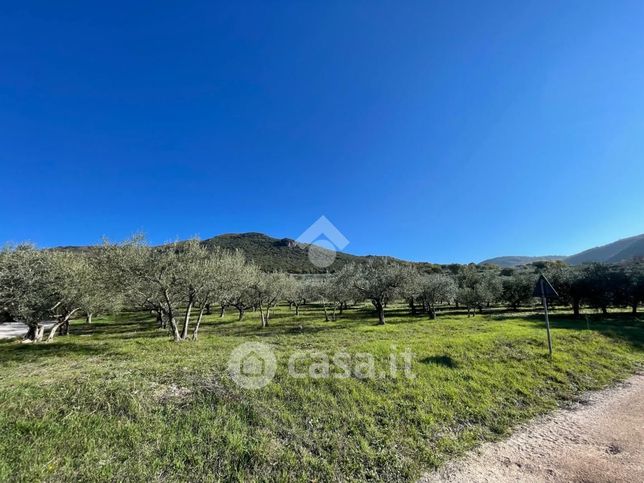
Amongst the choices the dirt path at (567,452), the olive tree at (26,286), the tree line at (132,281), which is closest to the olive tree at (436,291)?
the tree line at (132,281)

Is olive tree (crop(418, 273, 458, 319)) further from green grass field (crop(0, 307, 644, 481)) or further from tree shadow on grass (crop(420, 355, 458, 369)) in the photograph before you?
green grass field (crop(0, 307, 644, 481))

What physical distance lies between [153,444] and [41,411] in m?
3.05

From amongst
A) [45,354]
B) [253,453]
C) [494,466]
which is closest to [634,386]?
[494,466]

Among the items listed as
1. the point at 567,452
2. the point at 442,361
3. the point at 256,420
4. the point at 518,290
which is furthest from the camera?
the point at 518,290

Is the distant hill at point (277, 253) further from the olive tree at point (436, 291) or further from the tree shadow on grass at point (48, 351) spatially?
the tree shadow on grass at point (48, 351)

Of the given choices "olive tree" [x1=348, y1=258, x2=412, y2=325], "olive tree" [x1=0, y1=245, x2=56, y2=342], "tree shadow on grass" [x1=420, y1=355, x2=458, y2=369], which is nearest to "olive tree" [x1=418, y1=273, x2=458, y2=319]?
"olive tree" [x1=348, y1=258, x2=412, y2=325]

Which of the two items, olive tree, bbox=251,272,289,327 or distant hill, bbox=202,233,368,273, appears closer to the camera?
olive tree, bbox=251,272,289,327

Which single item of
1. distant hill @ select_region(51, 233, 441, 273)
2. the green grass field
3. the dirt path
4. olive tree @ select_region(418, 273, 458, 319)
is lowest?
the dirt path

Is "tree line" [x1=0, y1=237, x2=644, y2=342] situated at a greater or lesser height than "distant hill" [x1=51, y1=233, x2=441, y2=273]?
lesser

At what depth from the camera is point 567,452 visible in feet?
23.6

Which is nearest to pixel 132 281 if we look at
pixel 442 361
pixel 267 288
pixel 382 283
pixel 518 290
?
pixel 442 361

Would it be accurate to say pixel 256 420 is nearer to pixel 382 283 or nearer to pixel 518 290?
pixel 382 283

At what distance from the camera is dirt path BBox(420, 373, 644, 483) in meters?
6.32

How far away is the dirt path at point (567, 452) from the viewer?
6.32m
